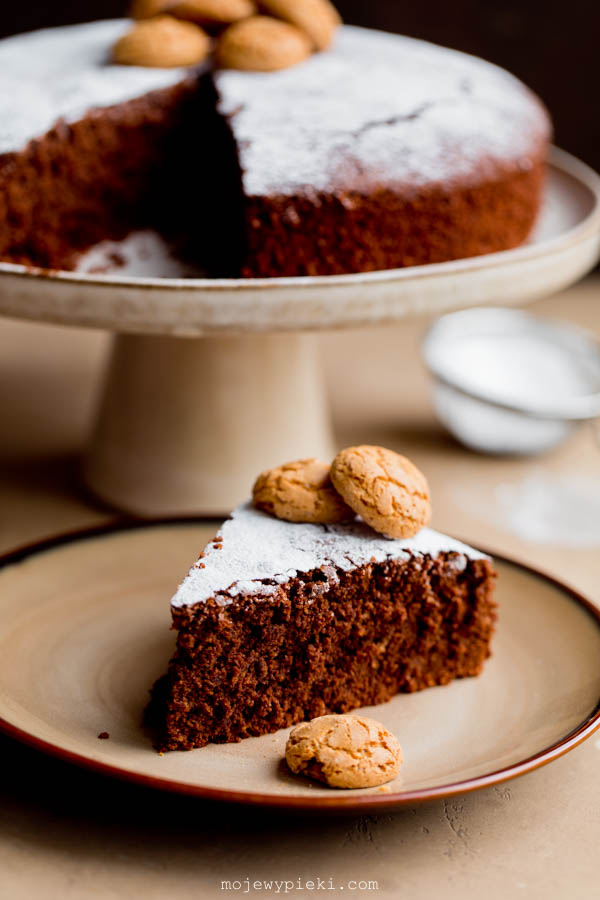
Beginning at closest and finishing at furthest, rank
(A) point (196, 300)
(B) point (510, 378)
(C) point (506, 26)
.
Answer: (A) point (196, 300), (B) point (510, 378), (C) point (506, 26)

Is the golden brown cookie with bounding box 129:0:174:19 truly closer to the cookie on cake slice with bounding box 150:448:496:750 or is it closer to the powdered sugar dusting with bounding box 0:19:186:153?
the powdered sugar dusting with bounding box 0:19:186:153

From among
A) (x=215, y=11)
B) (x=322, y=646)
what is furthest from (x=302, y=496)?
(x=215, y=11)

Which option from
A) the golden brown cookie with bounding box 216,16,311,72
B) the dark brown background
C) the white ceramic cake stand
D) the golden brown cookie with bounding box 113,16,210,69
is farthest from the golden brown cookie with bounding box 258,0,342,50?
the dark brown background

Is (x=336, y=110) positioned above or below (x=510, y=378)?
above

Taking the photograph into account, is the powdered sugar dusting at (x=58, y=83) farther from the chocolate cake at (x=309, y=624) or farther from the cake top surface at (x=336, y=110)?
the chocolate cake at (x=309, y=624)

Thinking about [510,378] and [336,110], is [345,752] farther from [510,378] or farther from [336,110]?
[510,378]

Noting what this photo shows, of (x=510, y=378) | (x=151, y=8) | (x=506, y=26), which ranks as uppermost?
(x=151, y=8)
